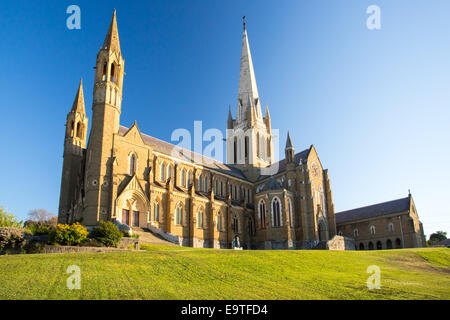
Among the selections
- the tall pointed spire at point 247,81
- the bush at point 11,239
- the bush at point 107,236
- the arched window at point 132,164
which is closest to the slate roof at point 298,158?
the tall pointed spire at point 247,81

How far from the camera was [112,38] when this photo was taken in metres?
43.8

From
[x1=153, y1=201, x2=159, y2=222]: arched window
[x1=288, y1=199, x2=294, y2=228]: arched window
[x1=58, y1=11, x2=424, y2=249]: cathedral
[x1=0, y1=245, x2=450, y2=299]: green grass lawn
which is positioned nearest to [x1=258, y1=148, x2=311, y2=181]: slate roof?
[x1=58, y1=11, x2=424, y2=249]: cathedral

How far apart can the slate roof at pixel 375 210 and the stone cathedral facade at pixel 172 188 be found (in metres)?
8.43

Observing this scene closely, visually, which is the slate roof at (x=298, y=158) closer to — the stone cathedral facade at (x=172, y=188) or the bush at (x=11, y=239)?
the stone cathedral facade at (x=172, y=188)

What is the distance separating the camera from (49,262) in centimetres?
1872

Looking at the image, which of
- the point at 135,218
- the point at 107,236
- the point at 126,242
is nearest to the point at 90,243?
the point at 107,236

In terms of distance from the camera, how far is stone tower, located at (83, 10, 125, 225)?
119ft

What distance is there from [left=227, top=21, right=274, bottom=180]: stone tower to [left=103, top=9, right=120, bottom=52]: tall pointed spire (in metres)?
32.4

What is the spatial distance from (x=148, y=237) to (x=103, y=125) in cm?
1346

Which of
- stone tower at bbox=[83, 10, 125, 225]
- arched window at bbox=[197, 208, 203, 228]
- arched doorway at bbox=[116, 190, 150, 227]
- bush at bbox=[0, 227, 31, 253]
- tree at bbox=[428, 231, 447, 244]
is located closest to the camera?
bush at bbox=[0, 227, 31, 253]

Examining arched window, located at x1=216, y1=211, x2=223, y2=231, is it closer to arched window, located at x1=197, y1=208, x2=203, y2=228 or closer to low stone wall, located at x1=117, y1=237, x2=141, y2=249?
arched window, located at x1=197, y1=208, x2=203, y2=228

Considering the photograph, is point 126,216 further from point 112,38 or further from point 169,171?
point 112,38
